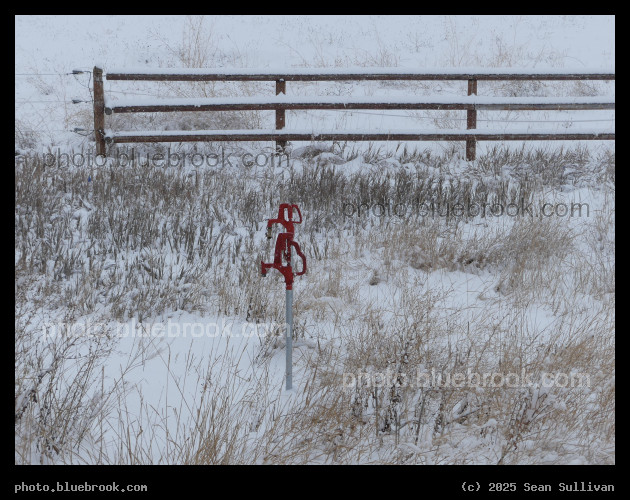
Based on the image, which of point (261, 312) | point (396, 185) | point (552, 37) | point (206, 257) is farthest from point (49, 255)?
point (552, 37)

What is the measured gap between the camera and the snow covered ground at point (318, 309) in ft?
8.73

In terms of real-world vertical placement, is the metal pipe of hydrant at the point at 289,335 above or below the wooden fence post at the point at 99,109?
below

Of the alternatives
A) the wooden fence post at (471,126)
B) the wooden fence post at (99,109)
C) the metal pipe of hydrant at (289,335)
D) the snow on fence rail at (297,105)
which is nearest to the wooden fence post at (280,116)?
the snow on fence rail at (297,105)

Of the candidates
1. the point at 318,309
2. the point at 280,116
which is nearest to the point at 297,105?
the point at 280,116

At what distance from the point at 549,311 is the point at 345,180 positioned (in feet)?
10.6

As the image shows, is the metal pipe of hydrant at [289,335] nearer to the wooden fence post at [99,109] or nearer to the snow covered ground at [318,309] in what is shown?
the snow covered ground at [318,309]

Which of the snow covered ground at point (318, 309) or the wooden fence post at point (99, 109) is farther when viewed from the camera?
the wooden fence post at point (99, 109)

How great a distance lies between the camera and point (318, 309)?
4.06m

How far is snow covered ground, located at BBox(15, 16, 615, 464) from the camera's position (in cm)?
266

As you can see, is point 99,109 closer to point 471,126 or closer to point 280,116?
point 280,116

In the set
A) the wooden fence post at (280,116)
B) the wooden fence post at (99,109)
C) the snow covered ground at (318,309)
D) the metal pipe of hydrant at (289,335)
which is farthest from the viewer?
the wooden fence post at (280,116)

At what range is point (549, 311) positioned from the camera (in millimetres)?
4211

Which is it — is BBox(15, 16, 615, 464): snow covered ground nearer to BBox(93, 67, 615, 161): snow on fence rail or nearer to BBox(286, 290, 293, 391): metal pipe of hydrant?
BBox(286, 290, 293, 391): metal pipe of hydrant
